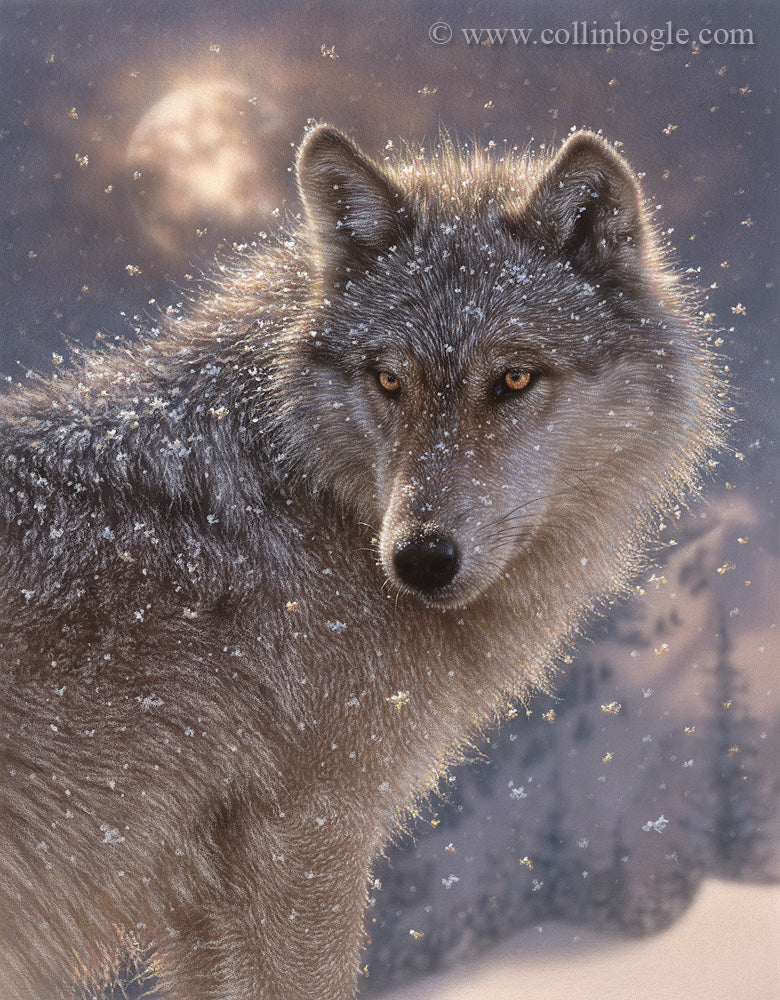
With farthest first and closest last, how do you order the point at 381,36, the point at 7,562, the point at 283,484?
the point at 381,36, the point at 283,484, the point at 7,562

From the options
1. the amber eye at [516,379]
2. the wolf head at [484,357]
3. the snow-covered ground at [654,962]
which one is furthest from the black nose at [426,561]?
the snow-covered ground at [654,962]

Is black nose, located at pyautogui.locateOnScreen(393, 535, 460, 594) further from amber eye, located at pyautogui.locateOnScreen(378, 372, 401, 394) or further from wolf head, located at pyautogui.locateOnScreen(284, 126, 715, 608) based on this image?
amber eye, located at pyautogui.locateOnScreen(378, 372, 401, 394)

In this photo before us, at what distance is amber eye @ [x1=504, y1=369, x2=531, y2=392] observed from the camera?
199cm

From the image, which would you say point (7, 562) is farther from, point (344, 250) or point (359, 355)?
point (344, 250)

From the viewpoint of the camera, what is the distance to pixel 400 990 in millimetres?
2539

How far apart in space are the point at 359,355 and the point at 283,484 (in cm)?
43

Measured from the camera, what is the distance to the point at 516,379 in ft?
6.52

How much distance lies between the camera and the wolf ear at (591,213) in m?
1.96

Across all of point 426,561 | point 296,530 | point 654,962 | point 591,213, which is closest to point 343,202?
point 591,213

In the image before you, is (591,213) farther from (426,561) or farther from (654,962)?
(654,962)

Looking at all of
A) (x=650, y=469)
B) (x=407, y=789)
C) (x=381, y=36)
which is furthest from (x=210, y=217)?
(x=407, y=789)

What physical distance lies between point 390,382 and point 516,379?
1.13 feet

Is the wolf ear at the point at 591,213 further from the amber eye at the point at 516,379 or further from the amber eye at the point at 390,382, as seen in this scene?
the amber eye at the point at 390,382

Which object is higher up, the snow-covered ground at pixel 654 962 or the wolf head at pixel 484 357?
the wolf head at pixel 484 357
